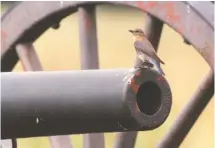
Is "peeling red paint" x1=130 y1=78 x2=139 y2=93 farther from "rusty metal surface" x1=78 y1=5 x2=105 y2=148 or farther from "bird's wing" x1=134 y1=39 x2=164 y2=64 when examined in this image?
"rusty metal surface" x1=78 y1=5 x2=105 y2=148

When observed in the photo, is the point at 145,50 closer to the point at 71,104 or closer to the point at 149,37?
the point at 149,37

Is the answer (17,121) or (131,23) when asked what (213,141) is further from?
(17,121)

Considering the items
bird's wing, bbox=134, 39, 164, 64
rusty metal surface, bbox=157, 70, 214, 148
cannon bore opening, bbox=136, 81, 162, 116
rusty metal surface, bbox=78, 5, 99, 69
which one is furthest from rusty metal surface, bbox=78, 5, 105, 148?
cannon bore opening, bbox=136, 81, 162, 116

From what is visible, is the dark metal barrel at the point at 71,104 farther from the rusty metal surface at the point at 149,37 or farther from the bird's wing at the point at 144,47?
the rusty metal surface at the point at 149,37

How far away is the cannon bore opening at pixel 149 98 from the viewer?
0.99 meters

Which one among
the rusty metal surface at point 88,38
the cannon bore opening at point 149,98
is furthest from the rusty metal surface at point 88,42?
the cannon bore opening at point 149,98

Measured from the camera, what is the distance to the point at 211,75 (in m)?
2.54

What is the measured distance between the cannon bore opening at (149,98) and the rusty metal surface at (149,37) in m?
1.62

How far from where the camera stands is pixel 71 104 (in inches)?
37.4

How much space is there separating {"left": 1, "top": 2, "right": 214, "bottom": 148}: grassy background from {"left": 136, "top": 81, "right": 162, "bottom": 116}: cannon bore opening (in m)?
2.46

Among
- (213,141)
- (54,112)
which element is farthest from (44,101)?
(213,141)

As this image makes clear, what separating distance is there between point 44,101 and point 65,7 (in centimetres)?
191

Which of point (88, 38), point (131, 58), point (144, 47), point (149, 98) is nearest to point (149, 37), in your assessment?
point (88, 38)

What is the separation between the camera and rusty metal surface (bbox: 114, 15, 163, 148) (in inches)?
104
